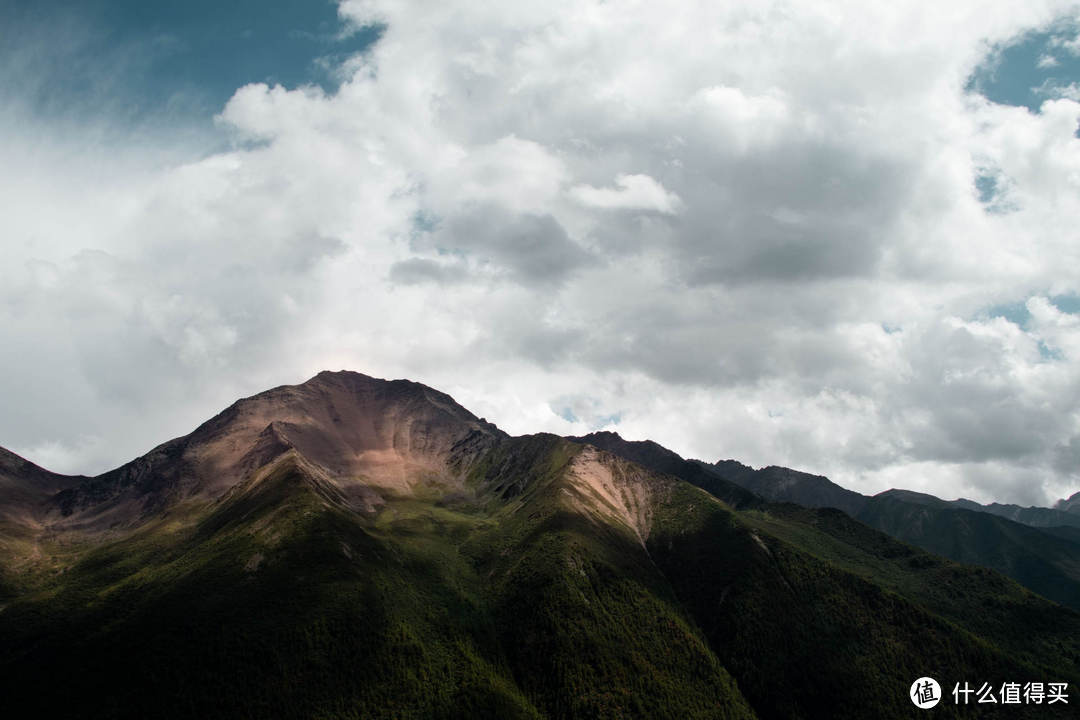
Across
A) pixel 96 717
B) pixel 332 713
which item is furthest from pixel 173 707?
pixel 332 713

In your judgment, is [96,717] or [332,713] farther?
[332,713]

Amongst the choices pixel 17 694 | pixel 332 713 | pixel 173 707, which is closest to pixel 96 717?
pixel 173 707

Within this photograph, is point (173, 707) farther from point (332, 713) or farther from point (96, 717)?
point (332, 713)

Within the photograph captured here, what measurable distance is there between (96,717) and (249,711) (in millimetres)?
43321

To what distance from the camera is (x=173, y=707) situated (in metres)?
192

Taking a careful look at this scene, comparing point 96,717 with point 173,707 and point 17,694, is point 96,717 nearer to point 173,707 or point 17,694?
point 173,707

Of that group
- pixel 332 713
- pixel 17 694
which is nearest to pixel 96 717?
pixel 17 694

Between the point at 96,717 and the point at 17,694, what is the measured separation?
37.7m

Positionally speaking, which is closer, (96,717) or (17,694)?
(96,717)

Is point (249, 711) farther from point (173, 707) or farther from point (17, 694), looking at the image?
point (17, 694)

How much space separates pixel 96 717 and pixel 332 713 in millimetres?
68452

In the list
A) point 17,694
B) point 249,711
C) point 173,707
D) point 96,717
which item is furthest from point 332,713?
point 17,694

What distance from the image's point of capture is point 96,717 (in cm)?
18612

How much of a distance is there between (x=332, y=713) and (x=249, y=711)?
25.2 meters
